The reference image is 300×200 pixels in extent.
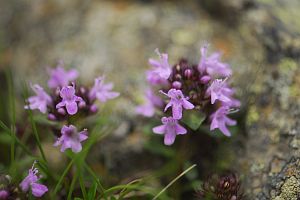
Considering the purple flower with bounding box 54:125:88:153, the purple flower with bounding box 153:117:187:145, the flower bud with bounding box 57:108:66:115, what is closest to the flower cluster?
the purple flower with bounding box 153:117:187:145

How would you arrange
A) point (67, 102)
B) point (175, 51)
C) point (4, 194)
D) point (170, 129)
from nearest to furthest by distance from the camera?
point (4, 194)
point (67, 102)
point (170, 129)
point (175, 51)

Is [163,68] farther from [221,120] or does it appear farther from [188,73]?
[221,120]

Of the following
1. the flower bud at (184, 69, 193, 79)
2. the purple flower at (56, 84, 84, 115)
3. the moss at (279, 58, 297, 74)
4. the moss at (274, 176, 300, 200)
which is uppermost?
the purple flower at (56, 84, 84, 115)

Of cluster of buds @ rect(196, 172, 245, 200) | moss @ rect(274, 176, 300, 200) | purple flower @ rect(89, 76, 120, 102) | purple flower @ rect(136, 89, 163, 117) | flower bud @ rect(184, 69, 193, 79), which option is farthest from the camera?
purple flower @ rect(136, 89, 163, 117)

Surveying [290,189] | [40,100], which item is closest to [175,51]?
[40,100]

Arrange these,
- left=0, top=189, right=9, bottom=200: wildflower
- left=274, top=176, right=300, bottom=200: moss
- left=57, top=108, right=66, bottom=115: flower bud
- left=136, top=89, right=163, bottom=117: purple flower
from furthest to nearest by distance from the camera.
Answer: left=136, top=89, right=163, bottom=117: purple flower
left=57, top=108, right=66, bottom=115: flower bud
left=274, top=176, right=300, bottom=200: moss
left=0, top=189, right=9, bottom=200: wildflower

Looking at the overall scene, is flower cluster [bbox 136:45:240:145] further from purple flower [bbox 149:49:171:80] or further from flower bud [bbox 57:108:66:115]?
flower bud [bbox 57:108:66:115]

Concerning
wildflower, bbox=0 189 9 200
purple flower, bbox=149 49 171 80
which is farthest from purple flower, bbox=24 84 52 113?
purple flower, bbox=149 49 171 80

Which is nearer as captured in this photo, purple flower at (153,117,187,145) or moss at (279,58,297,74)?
purple flower at (153,117,187,145)

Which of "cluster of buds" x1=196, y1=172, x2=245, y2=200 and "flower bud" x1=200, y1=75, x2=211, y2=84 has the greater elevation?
"flower bud" x1=200, y1=75, x2=211, y2=84
